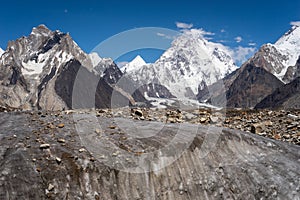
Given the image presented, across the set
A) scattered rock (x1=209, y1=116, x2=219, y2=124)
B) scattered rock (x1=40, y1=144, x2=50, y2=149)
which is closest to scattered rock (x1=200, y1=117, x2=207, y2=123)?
scattered rock (x1=209, y1=116, x2=219, y2=124)

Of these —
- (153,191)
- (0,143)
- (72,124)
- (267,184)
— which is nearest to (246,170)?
(267,184)

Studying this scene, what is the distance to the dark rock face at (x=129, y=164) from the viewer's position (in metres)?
11.6

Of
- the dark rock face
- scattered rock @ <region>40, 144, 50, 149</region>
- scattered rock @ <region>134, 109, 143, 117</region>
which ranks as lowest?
the dark rock face

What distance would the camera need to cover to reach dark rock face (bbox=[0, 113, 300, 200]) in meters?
11.6

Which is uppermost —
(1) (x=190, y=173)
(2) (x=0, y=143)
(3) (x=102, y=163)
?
(2) (x=0, y=143)

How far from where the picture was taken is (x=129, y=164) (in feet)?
42.8

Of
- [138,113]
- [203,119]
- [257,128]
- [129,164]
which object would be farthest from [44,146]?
[257,128]

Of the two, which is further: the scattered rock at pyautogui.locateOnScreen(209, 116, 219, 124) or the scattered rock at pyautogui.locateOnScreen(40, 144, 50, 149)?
the scattered rock at pyautogui.locateOnScreen(209, 116, 219, 124)

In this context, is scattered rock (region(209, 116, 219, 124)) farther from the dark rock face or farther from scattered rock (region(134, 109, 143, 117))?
scattered rock (region(134, 109, 143, 117))

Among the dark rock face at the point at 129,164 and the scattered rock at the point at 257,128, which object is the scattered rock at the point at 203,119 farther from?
the dark rock face at the point at 129,164

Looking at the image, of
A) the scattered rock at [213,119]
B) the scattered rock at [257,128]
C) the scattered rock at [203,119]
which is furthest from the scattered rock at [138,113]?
the scattered rock at [257,128]

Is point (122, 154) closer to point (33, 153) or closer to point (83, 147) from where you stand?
point (83, 147)

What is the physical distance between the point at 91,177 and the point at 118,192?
3.85 feet

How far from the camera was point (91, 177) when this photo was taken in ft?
39.8
